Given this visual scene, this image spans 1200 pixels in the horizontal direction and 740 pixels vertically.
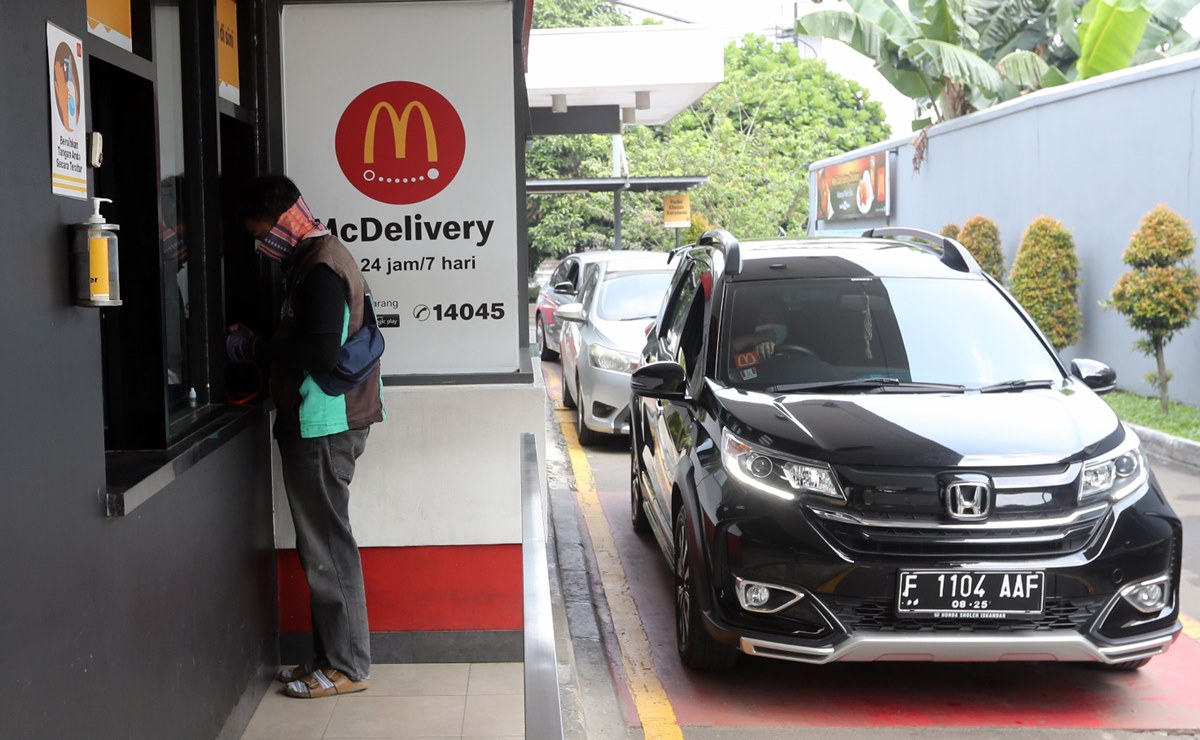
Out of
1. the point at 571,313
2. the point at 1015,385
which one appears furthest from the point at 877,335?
the point at 571,313

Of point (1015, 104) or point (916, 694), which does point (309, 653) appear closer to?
point (916, 694)

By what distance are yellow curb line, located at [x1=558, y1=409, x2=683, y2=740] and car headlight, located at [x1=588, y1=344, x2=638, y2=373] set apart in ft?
3.94

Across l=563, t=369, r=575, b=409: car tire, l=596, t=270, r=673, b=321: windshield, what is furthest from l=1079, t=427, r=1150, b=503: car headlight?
l=563, t=369, r=575, b=409: car tire

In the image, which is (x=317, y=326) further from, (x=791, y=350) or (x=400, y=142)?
(x=791, y=350)

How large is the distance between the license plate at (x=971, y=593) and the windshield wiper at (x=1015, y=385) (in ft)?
3.66

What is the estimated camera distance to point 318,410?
15.8ft

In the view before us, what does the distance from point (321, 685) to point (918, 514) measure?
246 centimetres

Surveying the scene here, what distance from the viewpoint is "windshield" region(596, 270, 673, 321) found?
12133mm

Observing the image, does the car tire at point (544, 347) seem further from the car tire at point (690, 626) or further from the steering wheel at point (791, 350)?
the car tire at point (690, 626)

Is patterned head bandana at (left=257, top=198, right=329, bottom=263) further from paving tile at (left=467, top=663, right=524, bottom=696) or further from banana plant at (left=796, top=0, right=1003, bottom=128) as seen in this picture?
banana plant at (left=796, top=0, right=1003, bottom=128)

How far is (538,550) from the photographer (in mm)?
2748

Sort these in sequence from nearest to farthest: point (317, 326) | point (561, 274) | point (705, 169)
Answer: point (317, 326) < point (561, 274) < point (705, 169)

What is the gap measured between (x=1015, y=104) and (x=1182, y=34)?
605cm

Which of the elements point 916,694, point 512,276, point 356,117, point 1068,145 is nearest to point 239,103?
point 356,117
